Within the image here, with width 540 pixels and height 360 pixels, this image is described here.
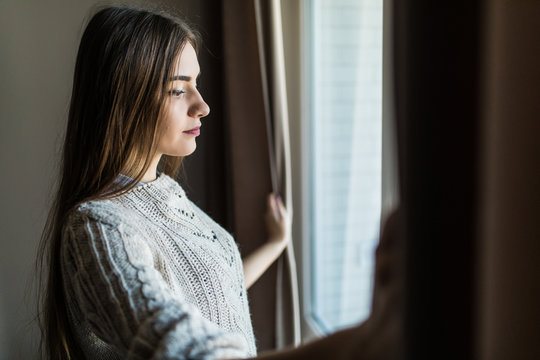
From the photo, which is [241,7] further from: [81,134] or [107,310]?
[107,310]

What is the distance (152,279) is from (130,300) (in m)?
0.04

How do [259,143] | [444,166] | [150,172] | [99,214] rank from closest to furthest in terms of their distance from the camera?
1. [444,166]
2. [99,214]
3. [150,172]
4. [259,143]

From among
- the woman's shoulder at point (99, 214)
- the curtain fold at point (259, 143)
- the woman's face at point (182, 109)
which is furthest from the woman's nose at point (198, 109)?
the curtain fold at point (259, 143)

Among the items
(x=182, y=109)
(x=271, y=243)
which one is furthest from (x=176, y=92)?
(x=271, y=243)

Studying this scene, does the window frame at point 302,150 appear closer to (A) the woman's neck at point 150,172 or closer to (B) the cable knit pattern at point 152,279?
(B) the cable knit pattern at point 152,279

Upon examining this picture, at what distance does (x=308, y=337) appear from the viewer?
1.63 m

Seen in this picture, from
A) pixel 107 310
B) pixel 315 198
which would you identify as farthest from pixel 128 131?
pixel 315 198

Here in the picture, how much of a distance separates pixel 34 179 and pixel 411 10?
139 centimetres

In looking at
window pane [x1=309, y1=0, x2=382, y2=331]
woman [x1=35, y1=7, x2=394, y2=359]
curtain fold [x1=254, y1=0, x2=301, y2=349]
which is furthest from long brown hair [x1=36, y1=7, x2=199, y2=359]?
window pane [x1=309, y1=0, x2=382, y2=331]

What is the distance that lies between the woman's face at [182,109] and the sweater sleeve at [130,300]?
26 cm

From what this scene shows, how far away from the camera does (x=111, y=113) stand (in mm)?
837

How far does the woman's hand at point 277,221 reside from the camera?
4.20ft

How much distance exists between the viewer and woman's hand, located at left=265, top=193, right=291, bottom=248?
4.20 feet

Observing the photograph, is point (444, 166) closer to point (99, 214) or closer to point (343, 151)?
point (99, 214)
